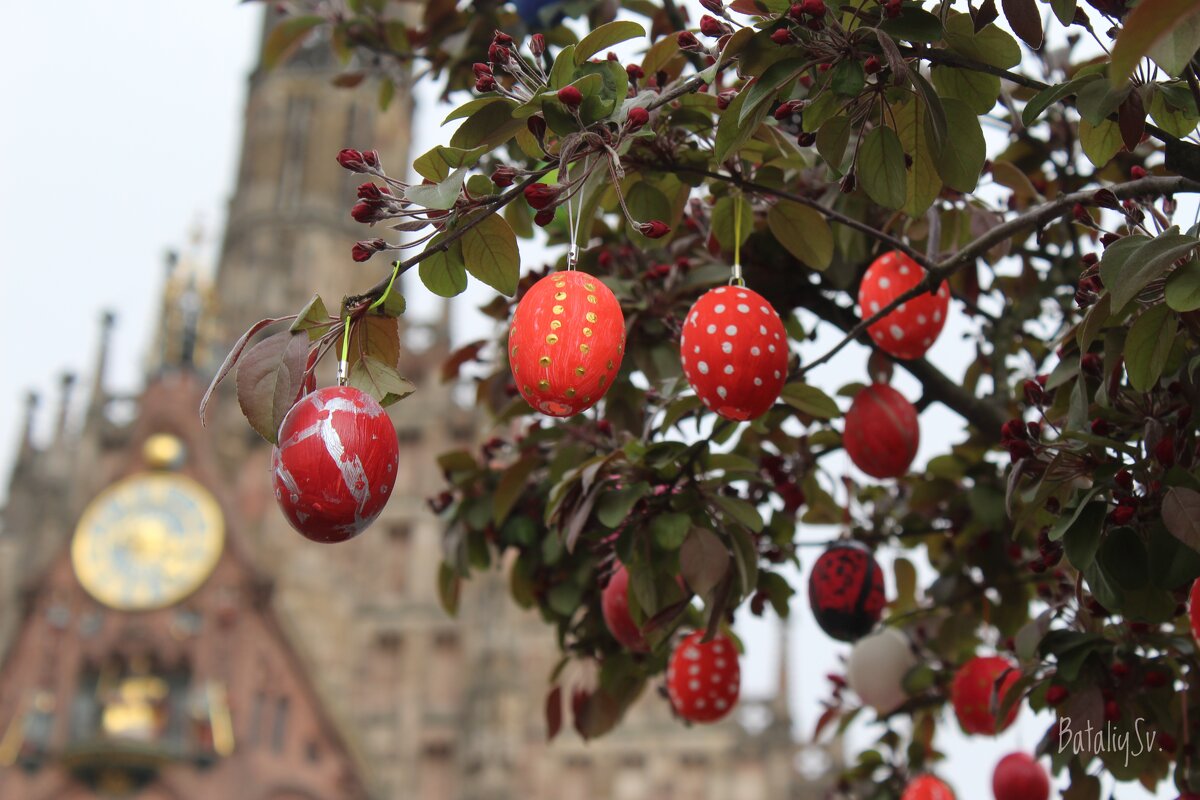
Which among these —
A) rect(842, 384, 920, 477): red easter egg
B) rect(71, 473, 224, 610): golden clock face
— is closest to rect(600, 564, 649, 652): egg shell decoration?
rect(842, 384, 920, 477): red easter egg

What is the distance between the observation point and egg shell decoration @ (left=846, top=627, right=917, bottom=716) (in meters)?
5.78

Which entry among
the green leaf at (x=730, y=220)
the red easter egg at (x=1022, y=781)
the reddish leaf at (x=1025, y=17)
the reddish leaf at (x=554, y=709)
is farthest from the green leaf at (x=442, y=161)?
the red easter egg at (x=1022, y=781)

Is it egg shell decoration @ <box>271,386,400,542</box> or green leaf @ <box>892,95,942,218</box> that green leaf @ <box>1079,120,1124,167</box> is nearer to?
green leaf @ <box>892,95,942,218</box>

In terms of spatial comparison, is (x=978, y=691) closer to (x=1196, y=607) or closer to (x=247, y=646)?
(x=1196, y=607)

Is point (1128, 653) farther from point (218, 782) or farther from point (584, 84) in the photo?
point (218, 782)

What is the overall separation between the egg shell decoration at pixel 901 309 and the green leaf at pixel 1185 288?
3.69 ft

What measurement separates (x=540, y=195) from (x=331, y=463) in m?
0.73

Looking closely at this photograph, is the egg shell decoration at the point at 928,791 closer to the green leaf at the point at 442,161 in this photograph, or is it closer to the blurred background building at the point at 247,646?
the green leaf at the point at 442,161

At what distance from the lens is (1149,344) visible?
155 inches

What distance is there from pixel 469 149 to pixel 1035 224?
1.42 m

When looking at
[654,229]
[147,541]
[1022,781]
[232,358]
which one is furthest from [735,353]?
[147,541]

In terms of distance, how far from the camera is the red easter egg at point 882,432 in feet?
16.1

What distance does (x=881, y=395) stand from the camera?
497cm

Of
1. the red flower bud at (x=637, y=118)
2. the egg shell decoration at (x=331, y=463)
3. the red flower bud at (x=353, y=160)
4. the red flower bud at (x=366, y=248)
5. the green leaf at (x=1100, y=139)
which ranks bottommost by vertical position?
the egg shell decoration at (x=331, y=463)
